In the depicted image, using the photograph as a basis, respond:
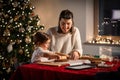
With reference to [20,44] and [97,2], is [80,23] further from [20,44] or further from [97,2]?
[20,44]

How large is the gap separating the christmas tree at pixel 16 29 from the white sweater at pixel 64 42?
1437 mm

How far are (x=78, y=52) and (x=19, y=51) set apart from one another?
6.05 ft

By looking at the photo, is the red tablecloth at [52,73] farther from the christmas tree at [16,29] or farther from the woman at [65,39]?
the christmas tree at [16,29]

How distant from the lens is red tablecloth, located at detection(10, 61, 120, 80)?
1.92 meters

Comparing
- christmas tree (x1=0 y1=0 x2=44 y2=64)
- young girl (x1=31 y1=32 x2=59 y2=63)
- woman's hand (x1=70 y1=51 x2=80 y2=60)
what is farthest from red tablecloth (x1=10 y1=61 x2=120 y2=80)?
christmas tree (x1=0 y1=0 x2=44 y2=64)

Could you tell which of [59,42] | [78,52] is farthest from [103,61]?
[59,42]

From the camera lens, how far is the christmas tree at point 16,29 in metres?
4.21

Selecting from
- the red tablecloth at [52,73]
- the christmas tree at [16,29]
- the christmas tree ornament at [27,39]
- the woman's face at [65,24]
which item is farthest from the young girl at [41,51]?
the christmas tree ornament at [27,39]

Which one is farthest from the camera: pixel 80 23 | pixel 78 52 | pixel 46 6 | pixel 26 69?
pixel 46 6

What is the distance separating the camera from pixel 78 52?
108 inches

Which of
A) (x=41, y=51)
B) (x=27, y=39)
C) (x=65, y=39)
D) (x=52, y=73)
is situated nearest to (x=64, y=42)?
(x=65, y=39)

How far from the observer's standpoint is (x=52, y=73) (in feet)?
6.66

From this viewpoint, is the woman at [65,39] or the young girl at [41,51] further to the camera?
the woman at [65,39]

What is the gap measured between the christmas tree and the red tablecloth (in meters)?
1.94
